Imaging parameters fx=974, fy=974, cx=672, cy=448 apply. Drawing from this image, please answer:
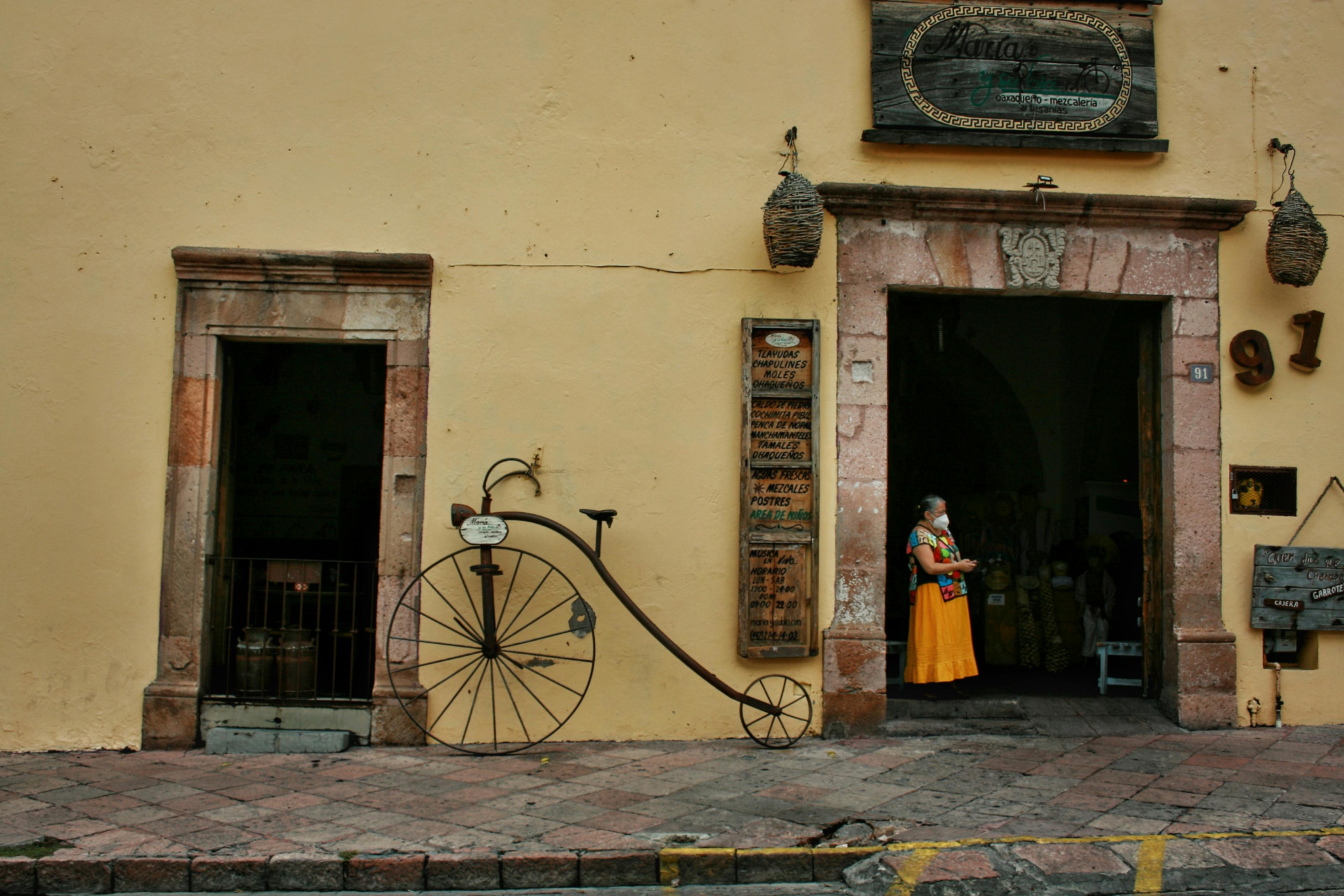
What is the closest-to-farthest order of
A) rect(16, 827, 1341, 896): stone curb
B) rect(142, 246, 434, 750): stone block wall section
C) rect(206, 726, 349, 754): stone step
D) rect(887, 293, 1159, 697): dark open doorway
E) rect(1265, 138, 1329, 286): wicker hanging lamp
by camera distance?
rect(16, 827, 1341, 896): stone curb
rect(206, 726, 349, 754): stone step
rect(142, 246, 434, 750): stone block wall section
rect(1265, 138, 1329, 286): wicker hanging lamp
rect(887, 293, 1159, 697): dark open doorway

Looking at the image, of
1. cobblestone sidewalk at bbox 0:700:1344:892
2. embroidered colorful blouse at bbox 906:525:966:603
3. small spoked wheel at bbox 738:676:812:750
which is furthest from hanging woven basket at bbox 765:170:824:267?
cobblestone sidewalk at bbox 0:700:1344:892

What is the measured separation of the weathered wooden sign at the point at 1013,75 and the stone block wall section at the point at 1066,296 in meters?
0.43

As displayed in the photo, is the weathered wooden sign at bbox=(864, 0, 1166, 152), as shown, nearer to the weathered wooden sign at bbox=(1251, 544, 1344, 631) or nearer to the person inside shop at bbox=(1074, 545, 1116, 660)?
the weathered wooden sign at bbox=(1251, 544, 1344, 631)

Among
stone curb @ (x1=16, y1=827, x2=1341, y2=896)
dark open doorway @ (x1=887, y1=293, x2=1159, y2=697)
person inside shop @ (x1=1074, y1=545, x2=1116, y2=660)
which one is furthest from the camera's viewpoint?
person inside shop @ (x1=1074, y1=545, x2=1116, y2=660)

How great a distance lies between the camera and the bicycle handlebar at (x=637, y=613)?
5477mm

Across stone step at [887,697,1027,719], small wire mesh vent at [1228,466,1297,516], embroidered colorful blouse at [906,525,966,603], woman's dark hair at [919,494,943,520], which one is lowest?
stone step at [887,697,1027,719]

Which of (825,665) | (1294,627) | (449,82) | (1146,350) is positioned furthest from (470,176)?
(1294,627)

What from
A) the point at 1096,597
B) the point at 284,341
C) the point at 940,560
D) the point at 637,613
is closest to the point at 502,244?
the point at 284,341

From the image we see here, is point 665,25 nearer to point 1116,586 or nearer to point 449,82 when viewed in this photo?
point 449,82

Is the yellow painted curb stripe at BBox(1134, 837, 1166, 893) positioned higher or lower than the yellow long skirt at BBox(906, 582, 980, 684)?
lower

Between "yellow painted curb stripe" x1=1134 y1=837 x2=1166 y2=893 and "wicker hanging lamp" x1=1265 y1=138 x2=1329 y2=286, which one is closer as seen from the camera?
"yellow painted curb stripe" x1=1134 y1=837 x2=1166 y2=893

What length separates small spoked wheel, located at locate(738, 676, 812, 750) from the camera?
581 cm

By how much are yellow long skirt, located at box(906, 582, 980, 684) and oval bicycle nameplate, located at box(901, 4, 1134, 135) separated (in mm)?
3034

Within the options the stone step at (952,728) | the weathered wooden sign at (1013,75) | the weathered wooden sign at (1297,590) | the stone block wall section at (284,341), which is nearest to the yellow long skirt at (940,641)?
the stone step at (952,728)
